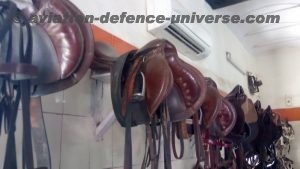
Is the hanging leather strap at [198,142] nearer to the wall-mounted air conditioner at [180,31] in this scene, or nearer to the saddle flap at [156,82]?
the saddle flap at [156,82]

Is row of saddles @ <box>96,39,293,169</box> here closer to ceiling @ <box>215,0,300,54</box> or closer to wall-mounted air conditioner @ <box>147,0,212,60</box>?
wall-mounted air conditioner @ <box>147,0,212,60</box>

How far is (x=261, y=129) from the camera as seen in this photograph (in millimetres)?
2805

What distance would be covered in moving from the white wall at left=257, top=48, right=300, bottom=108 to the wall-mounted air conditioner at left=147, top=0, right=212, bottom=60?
2296mm

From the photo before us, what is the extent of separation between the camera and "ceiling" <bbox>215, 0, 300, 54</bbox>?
300cm

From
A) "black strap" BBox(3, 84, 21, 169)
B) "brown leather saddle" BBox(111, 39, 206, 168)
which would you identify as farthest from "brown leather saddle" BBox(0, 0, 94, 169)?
"brown leather saddle" BBox(111, 39, 206, 168)

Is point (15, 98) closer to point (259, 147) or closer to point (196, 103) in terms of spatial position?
point (196, 103)

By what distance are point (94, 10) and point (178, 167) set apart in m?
1.19

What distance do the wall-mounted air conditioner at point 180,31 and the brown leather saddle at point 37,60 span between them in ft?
3.46

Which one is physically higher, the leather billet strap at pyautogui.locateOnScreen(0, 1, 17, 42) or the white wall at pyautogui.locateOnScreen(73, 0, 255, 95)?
the white wall at pyautogui.locateOnScreen(73, 0, 255, 95)

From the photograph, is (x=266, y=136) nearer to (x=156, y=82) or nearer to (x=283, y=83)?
(x=283, y=83)

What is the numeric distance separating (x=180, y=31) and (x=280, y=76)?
2884mm

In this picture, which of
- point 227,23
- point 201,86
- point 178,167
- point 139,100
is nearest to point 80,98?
point 139,100

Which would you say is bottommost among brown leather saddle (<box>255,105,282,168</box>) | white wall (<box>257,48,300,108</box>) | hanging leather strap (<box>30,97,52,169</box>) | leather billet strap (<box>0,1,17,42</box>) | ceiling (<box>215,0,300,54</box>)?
brown leather saddle (<box>255,105,282,168</box>)

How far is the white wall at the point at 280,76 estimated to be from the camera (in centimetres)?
421
